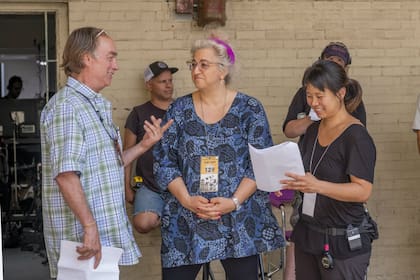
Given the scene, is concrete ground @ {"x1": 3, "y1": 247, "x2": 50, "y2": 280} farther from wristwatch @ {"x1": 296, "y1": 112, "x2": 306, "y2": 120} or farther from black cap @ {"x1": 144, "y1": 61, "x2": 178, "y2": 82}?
wristwatch @ {"x1": 296, "y1": 112, "x2": 306, "y2": 120}

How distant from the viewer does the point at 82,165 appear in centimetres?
325

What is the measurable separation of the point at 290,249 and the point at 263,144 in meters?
1.55

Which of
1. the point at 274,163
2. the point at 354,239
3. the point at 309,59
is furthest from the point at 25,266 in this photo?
the point at 354,239

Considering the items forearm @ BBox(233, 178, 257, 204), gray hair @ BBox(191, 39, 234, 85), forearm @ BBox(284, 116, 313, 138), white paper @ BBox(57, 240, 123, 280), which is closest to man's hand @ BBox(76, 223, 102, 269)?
white paper @ BBox(57, 240, 123, 280)

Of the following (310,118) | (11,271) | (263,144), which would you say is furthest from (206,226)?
(11,271)

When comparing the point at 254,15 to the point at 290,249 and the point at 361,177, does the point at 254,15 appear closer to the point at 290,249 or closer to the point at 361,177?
the point at 290,249

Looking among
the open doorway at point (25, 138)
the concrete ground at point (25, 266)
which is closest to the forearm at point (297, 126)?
the open doorway at point (25, 138)

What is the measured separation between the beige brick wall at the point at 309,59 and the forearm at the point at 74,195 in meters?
2.47

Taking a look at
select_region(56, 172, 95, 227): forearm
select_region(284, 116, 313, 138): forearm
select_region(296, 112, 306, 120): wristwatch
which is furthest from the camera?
select_region(296, 112, 306, 120): wristwatch

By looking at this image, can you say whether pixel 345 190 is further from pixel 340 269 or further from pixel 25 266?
pixel 25 266

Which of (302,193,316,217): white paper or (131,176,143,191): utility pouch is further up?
(302,193,316,217): white paper

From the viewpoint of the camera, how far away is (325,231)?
3.55 metres

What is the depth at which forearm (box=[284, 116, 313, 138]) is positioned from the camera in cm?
448

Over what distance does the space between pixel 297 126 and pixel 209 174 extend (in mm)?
1028
